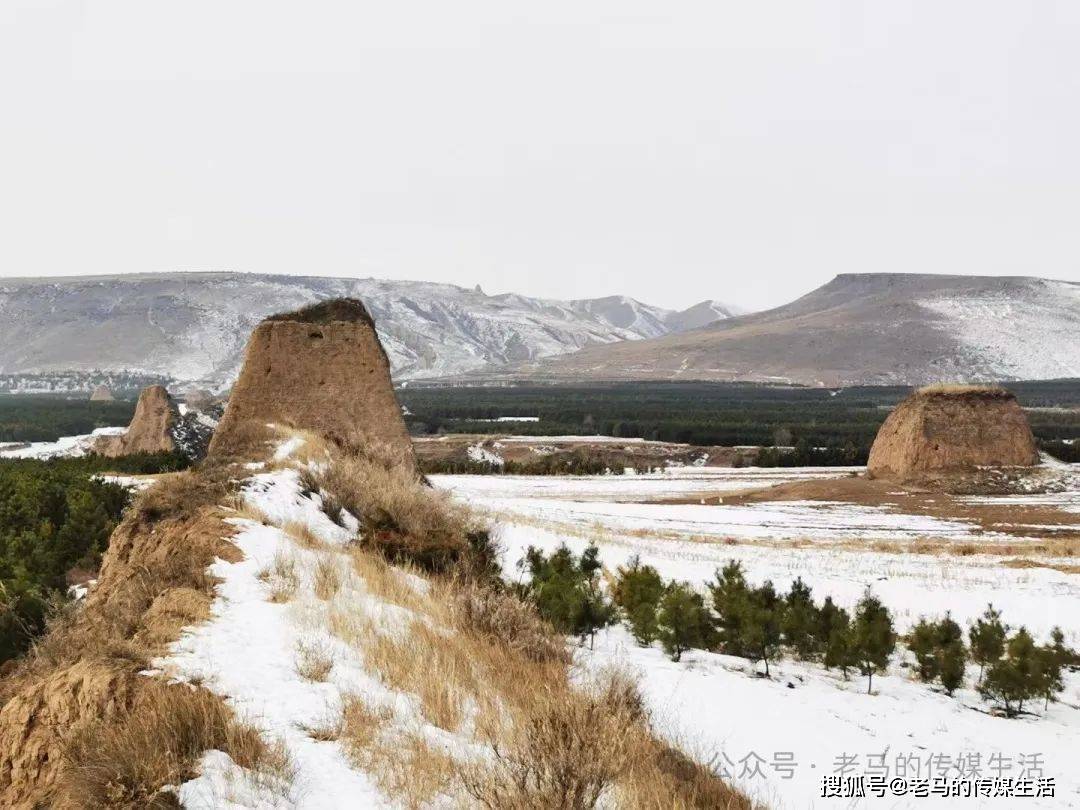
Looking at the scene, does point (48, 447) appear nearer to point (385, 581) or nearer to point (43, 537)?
point (43, 537)

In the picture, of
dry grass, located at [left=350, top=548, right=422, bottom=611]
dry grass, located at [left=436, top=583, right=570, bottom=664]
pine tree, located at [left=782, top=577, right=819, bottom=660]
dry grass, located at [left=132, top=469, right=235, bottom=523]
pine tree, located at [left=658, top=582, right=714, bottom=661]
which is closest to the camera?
dry grass, located at [left=436, top=583, right=570, bottom=664]

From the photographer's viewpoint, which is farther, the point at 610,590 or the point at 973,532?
the point at 973,532

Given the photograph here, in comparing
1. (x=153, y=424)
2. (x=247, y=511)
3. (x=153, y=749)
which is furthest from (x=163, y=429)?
(x=153, y=749)

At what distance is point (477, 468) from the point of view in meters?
48.1

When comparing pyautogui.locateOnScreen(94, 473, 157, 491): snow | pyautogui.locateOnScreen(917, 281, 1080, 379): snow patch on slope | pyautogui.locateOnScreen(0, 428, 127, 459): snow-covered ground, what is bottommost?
pyautogui.locateOnScreen(0, 428, 127, 459): snow-covered ground

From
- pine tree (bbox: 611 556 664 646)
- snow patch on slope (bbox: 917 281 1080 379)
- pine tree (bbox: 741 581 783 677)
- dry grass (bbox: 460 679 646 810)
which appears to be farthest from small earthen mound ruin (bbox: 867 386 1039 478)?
snow patch on slope (bbox: 917 281 1080 379)

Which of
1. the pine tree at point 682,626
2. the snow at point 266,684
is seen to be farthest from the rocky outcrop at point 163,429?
the snow at point 266,684

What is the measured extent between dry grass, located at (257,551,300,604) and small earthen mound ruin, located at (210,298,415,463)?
46.5ft

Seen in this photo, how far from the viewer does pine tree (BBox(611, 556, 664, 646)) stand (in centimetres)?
1043

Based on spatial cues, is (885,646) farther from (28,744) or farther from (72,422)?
(72,422)

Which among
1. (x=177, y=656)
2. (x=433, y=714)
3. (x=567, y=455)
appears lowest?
(x=567, y=455)

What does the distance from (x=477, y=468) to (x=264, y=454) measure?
32601 millimetres

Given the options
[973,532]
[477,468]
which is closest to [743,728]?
[973,532]

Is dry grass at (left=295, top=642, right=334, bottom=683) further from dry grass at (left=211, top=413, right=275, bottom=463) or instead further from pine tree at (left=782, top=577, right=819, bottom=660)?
dry grass at (left=211, top=413, right=275, bottom=463)
